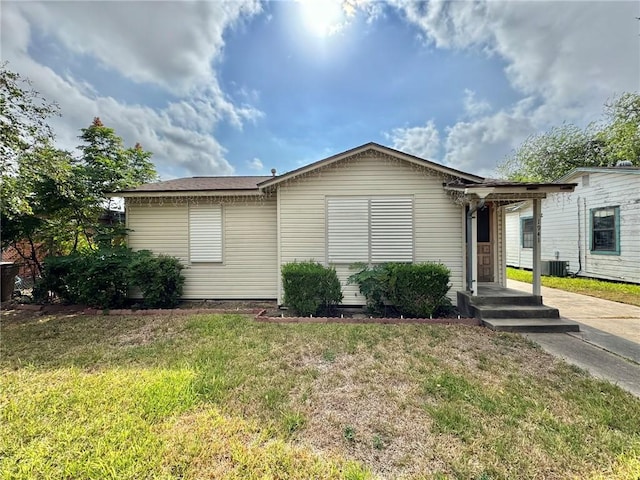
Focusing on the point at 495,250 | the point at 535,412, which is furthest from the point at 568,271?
the point at 535,412

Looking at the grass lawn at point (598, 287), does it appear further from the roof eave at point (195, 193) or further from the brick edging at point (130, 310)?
the roof eave at point (195, 193)

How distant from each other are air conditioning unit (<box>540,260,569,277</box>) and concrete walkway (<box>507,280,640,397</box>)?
17.1 ft

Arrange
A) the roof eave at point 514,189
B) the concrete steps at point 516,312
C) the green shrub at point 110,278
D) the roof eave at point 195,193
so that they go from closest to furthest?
the concrete steps at point 516,312, the roof eave at point 514,189, the green shrub at point 110,278, the roof eave at point 195,193

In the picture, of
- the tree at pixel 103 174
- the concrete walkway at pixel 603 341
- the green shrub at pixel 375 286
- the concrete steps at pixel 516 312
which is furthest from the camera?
the tree at pixel 103 174

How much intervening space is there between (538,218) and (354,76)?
801 cm

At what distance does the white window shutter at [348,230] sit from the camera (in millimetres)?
6453

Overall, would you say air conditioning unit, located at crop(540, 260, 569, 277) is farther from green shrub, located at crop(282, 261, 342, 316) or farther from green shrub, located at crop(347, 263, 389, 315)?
green shrub, located at crop(282, 261, 342, 316)

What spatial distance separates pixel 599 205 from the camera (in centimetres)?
1012

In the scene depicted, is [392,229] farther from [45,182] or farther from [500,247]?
[45,182]

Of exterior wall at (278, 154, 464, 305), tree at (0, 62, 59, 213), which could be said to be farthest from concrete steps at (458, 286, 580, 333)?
tree at (0, 62, 59, 213)

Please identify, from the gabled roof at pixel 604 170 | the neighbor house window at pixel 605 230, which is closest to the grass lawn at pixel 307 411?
the neighbor house window at pixel 605 230

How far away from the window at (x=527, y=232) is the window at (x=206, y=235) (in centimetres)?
1496

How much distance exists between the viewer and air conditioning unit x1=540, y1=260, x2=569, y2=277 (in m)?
11.5

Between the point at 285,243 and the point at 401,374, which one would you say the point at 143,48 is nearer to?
the point at 285,243
